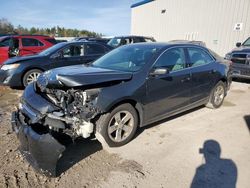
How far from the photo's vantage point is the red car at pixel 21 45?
9.85 meters

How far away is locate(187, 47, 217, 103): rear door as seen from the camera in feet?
15.9

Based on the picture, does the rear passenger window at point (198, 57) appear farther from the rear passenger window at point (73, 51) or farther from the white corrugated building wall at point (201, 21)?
the white corrugated building wall at point (201, 21)

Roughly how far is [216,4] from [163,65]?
43.7 ft

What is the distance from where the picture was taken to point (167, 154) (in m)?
3.69

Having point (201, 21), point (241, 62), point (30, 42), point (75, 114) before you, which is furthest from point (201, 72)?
point (201, 21)

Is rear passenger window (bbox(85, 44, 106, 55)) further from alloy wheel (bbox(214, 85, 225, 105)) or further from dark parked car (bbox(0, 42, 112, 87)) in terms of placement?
alloy wheel (bbox(214, 85, 225, 105))

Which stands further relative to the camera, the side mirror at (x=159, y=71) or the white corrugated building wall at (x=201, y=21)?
the white corrugated building wall at (x=201, y=21)

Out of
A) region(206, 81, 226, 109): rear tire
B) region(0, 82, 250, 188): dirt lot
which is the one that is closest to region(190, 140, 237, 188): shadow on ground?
region(0, 82, 250, 188): dirt lot

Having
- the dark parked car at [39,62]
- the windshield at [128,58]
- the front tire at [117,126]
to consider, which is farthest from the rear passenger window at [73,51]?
the front tire at [117,126]

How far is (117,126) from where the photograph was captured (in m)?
3.70

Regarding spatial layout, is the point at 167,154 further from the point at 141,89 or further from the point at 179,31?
the point at 179,31

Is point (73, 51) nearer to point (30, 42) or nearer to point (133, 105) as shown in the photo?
point (30, 42)

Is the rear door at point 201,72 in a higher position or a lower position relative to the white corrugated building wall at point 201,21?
lower

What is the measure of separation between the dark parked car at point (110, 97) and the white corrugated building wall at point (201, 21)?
1081 cm
